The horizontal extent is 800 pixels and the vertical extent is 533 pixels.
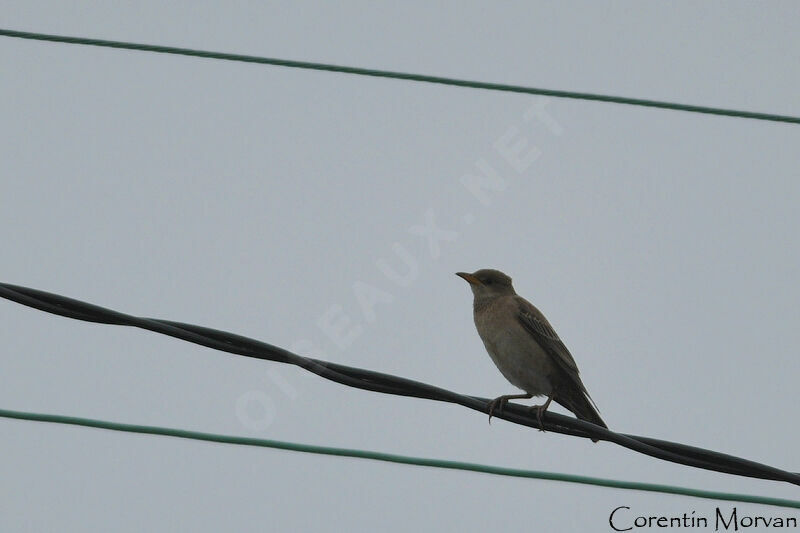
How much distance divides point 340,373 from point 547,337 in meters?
3.24

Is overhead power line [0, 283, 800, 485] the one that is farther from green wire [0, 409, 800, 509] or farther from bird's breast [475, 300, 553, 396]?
bird's breast [475, 300, 553, 396]

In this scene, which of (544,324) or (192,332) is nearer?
(192,332)

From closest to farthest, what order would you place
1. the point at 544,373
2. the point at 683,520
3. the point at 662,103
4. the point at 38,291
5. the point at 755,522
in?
the point at 38,291, the point at 662,103, the point at 544,373, the point at 755,522, the point at 683,520

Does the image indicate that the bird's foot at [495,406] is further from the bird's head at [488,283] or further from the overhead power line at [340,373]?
the bird's head at [488,283]

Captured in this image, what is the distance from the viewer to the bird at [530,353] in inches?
332

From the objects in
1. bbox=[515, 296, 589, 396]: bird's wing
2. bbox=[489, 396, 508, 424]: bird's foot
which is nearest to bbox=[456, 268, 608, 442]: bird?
bbox=[515, 296, 589, 396]: bird's wing

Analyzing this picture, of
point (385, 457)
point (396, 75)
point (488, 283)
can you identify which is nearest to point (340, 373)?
point (385, 457)

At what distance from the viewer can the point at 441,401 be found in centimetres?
566

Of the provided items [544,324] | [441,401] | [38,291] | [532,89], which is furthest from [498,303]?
[38,291]

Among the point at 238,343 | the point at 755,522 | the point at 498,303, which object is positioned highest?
the point at 498,303

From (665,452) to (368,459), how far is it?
1377mm

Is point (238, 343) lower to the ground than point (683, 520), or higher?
higher

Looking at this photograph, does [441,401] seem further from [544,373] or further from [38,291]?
[544,373]

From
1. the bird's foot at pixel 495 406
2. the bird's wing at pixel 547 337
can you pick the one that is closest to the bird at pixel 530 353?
the bird's wing at pixel 547 337
